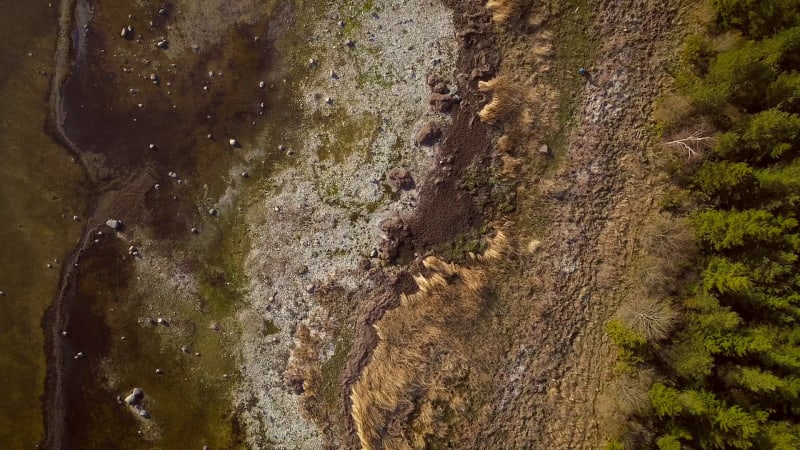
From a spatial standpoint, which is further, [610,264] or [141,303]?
[141,303]

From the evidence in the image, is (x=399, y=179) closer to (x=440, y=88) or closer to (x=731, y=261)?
(x=440, y=88)

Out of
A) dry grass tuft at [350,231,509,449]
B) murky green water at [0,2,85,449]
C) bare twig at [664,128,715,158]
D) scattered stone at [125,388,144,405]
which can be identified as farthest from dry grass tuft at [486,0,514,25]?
scattered stone at [125,388,144,405]

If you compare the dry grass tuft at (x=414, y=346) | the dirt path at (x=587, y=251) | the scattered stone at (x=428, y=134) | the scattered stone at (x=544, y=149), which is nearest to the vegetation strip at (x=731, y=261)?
the dirt path at (x=587, y=251)

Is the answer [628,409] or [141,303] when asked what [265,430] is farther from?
[628,409]

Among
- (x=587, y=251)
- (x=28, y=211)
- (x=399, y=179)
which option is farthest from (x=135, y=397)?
(x=587, y=251)

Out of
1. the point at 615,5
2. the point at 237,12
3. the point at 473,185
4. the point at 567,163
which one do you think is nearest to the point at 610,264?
the point at 567,163
